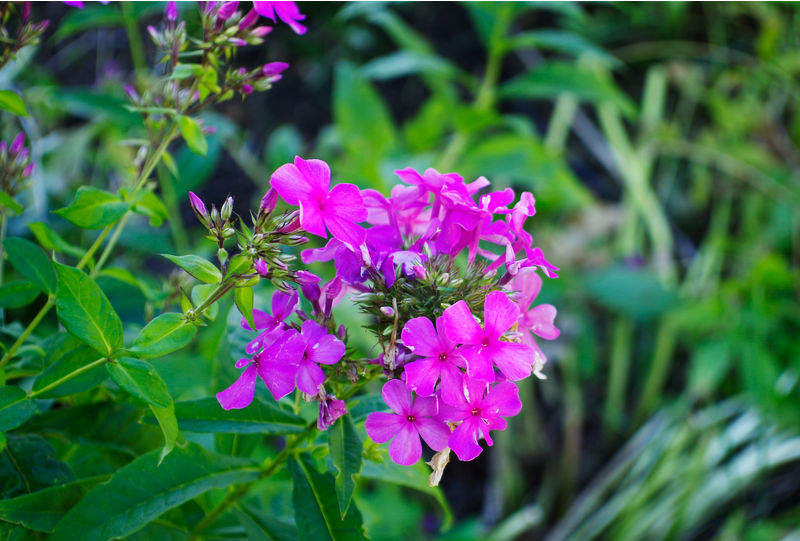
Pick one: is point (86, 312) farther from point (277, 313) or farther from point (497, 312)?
point (497, 312)

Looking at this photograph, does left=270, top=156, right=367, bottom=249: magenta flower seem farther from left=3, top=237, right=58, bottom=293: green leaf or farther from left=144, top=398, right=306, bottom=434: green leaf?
left=3, top=237, right=58, bottom=293: green leaf

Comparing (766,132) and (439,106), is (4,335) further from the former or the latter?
(766,132)

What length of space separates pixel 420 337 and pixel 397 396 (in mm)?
55

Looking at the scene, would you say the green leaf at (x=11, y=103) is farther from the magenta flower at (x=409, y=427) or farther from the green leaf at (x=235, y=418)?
the magenta flower at (x=409, y=427)

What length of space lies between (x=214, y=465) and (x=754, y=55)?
8.67 feet

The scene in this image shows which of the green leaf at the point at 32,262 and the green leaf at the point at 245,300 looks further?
the green leaf at the point at 32,262

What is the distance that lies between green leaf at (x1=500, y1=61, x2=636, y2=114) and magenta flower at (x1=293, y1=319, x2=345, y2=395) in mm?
1160

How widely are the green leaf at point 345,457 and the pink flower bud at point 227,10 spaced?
1.33 feet

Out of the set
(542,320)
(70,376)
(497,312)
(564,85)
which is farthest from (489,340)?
(564,85)

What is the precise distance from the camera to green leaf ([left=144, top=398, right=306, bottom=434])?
57 centimetres

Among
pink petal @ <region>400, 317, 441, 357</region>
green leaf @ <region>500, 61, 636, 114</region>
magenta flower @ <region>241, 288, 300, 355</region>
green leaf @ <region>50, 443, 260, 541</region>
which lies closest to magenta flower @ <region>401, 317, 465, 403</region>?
pink petal @ <region>400, 317, 441, 357</region>

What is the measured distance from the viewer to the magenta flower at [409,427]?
1.68 ft

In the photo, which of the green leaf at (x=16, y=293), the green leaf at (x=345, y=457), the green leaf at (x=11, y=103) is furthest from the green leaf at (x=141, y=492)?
the green leaf at (x=11, y=103)

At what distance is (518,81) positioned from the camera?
1.54 meters
